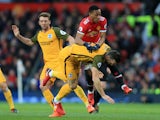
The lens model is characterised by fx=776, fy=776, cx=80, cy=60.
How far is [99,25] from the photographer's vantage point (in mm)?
19266

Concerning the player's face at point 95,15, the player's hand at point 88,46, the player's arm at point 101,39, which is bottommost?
the player's arm at point 101,39

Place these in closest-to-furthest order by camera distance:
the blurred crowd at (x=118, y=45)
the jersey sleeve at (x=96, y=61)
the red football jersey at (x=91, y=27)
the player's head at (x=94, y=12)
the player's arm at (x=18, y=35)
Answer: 1. the jersey sleeve at (x=96, y=61)
2. the player's head at (x=94, y=12)
3. the red football jersey at (x=91, y=27)
4. the player's arm at (x=18, y=35)
5. the blurred crowd at (x=118, y=45)

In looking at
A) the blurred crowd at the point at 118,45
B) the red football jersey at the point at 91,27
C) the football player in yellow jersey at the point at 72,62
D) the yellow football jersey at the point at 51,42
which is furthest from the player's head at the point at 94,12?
the blurred crowd at the point at 118,45

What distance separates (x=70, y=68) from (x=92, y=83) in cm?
146

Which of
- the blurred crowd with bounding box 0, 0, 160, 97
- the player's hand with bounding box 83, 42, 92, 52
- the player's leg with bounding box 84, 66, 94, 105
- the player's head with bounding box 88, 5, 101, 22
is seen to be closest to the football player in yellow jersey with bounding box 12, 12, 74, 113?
the player's leg with bounding box 84, 66, 94, 105

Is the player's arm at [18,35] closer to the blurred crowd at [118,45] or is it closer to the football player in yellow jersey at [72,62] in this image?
the football player in yellow jersey at [72,62]

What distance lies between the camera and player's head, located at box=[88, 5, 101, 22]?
736 inches

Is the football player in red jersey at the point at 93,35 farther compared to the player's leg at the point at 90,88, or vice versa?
the player's leg at the point at 90,88

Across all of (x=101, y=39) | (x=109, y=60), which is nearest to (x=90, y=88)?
(x=101, y=39)

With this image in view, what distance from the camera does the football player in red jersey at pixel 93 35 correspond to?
1853cm

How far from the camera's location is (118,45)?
32.8 meters

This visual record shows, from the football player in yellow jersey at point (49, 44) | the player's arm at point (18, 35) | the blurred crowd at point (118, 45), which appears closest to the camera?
the player's arm at point (18, 35)

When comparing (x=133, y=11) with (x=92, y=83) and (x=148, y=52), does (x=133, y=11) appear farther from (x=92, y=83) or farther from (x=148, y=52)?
(x=92, y=83)

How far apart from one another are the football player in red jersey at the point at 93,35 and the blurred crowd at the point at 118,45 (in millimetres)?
9229
